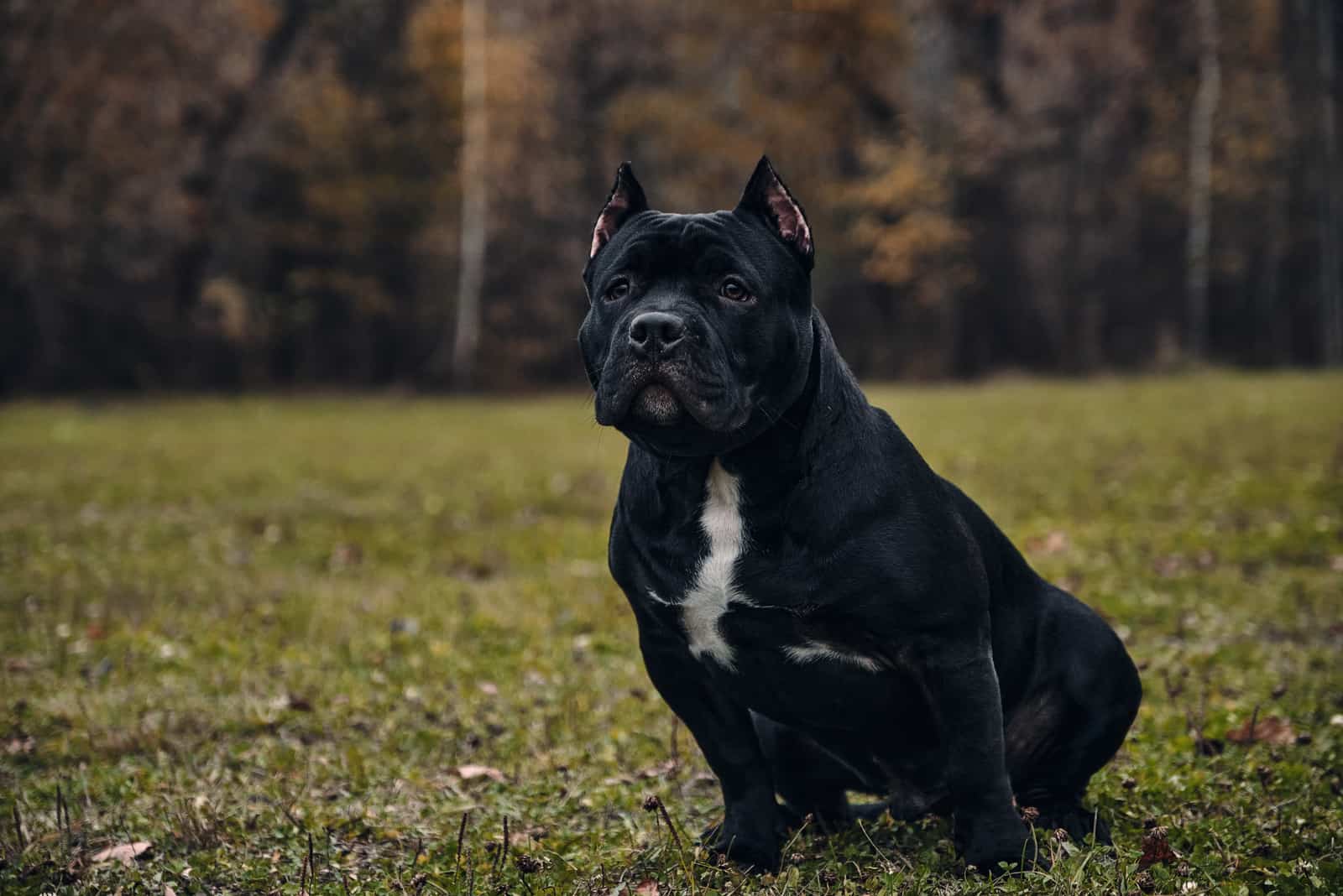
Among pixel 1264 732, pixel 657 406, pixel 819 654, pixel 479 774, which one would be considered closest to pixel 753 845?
pixel 819 654

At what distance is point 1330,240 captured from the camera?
28.3 metres

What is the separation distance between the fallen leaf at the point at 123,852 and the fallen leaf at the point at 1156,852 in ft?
9.40

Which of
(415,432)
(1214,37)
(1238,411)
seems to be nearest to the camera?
(1238,411)

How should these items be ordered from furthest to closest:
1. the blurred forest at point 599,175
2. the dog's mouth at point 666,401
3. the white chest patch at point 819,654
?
the blurred forest at point 599,175, the white chest patch at point 819,654, the dog's mouth at point 666,401

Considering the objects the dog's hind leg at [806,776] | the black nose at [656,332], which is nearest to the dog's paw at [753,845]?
the dog's hind leg at [806,776]

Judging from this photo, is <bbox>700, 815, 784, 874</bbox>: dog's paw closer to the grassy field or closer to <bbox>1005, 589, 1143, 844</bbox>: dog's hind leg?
the grassy field

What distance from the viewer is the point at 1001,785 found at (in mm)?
3332

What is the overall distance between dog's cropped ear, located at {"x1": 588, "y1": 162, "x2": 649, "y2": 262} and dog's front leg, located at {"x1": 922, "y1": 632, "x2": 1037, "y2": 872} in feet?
4.85

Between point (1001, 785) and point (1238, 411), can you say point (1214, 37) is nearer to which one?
point (1238, 411)

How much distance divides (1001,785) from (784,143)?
3165 cm

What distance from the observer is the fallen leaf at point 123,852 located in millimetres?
3809

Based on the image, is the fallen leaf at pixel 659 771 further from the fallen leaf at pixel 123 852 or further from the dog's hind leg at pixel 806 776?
the fallen leaf at pixel 123 852

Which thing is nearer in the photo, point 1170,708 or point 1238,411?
point 1170,708

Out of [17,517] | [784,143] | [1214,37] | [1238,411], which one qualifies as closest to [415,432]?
[17,517]
